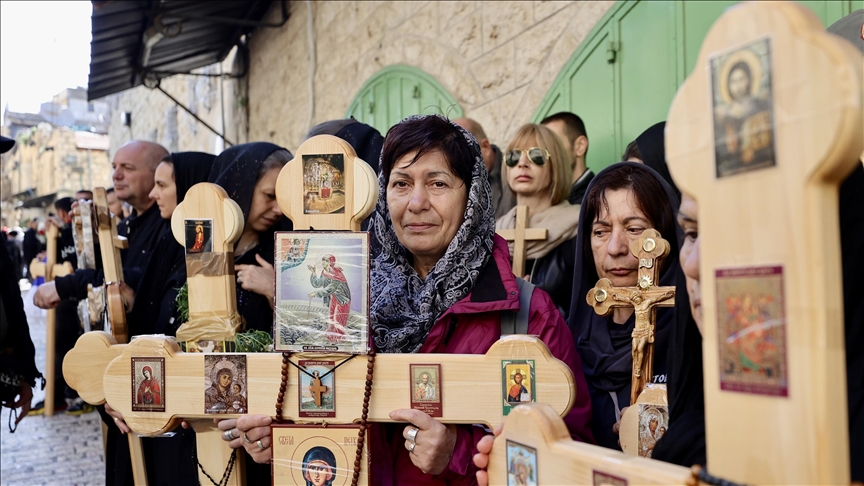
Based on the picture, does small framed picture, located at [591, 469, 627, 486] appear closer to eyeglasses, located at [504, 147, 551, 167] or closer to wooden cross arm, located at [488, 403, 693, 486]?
wooden cross arm, located at [488, 403, 693, 486]

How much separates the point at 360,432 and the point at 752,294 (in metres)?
0.98

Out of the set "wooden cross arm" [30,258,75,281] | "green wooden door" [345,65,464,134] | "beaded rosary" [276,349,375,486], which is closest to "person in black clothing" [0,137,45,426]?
"wooden cross arm" [30,258,75,281]

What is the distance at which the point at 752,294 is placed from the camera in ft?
2.72

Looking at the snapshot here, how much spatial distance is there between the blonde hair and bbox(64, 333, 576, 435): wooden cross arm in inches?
77.9

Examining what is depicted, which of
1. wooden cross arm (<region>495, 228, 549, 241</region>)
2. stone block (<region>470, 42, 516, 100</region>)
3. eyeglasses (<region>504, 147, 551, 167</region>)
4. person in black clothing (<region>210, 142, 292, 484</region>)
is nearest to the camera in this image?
person in black clothing (<region>210, 142, 292, 484</region>)

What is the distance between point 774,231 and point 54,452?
→ 5839 millimetres

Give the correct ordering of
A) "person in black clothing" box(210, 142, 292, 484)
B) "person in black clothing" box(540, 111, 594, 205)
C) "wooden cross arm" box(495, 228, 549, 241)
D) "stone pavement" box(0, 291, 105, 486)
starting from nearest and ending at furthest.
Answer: "person in black clothing" box(210, 142, 292, 484) → "wooden cross arm" box(495, 228, 549, 241) → "person in black clothing" box(540, 111, 594, 205) → "stone pavement" box(0, 291, 105, 486)

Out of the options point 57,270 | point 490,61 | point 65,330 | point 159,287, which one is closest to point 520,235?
point 159,287

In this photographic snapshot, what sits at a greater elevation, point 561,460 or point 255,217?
point 255,217

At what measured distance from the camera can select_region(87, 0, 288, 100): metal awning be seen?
8.51 m

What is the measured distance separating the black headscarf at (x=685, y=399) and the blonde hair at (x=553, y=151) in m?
2.22

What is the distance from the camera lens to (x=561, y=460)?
3.52 ft

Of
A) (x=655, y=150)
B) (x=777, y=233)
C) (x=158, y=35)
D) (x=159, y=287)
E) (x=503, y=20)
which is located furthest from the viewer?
(x=158, y=35)

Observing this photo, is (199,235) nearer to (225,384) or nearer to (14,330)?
(225,384)
